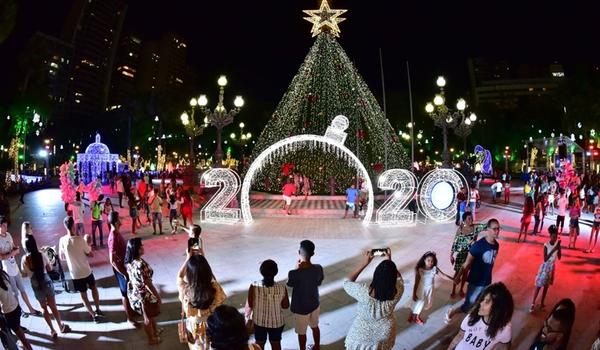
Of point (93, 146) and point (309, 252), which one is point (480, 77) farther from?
point (309, 252)

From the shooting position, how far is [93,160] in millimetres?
40125

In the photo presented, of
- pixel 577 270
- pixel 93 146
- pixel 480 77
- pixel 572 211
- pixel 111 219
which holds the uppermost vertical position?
pixel 480 77

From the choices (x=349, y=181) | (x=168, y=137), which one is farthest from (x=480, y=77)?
(x=349, y=181)

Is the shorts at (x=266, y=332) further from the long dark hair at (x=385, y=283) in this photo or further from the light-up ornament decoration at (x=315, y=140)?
the light-up ornament decoration at (x=315, y=140)

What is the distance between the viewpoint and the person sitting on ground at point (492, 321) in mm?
3703

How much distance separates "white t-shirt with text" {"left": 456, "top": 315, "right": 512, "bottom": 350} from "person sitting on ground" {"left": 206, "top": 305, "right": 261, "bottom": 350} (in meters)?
2.13

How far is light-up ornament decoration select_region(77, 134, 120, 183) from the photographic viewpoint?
131ft

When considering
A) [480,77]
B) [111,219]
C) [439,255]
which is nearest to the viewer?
[111,219]

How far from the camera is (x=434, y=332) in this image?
6.76 metres

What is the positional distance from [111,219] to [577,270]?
9953mm

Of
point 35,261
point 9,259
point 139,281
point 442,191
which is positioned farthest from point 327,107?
point 139,281

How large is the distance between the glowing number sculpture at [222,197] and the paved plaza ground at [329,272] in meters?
0.92

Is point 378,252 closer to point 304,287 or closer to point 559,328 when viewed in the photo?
point 304,287

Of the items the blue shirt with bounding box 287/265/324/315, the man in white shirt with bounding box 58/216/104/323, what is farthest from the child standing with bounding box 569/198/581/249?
the man in white shirt with bounding box 58/216/104/323
